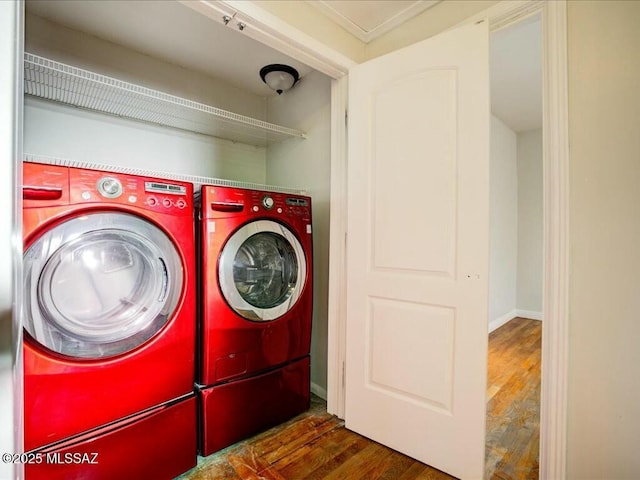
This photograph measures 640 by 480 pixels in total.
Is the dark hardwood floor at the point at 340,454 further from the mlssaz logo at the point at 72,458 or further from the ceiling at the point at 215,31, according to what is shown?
the ceiling at the point at 215,31

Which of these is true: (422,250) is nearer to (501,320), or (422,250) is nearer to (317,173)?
(317,173)

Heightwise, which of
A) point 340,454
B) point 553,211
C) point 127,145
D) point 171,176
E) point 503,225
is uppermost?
point 127,145

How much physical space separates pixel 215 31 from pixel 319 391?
2355mm

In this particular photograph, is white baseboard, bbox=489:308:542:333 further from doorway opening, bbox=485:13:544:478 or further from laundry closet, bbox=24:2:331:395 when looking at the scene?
laundry closet, bbox=24:2:331:395

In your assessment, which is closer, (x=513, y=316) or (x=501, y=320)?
(x=501, y=320)

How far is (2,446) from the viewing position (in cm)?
55

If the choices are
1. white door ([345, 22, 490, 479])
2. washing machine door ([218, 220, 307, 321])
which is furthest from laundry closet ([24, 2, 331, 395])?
white door ([345, 22, 490, 479])

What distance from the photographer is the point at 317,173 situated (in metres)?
2.09

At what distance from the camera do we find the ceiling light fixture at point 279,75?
2.02 m

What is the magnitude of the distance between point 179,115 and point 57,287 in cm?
123

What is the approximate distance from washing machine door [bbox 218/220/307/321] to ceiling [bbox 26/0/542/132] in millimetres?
996

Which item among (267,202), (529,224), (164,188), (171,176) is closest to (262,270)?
(267,202)

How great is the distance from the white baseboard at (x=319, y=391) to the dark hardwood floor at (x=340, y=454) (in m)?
0.06

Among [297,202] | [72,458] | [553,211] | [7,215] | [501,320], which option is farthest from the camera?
[501,320]
